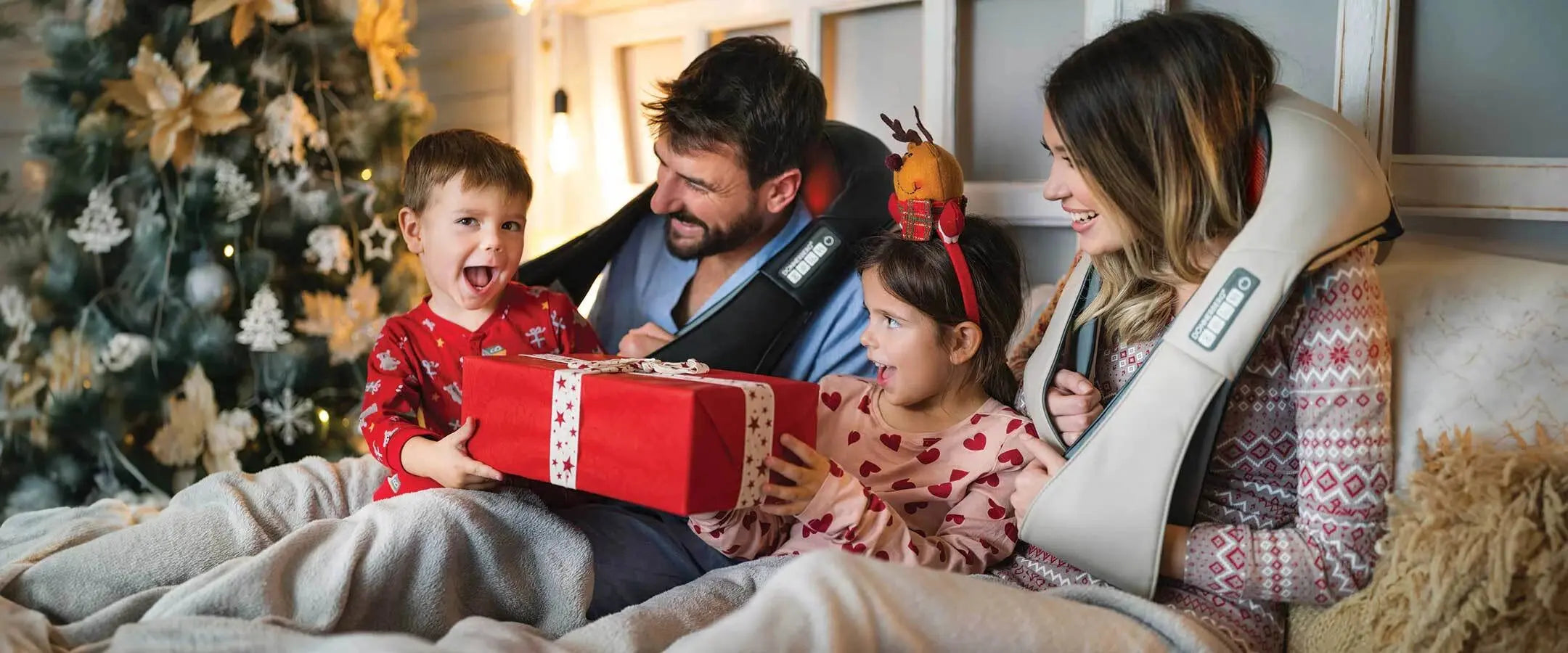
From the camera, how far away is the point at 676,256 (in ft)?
5.94

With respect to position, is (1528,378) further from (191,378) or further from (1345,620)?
(191,378)

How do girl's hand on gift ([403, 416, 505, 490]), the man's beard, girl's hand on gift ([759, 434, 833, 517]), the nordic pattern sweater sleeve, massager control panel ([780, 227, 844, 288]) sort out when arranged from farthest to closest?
the man's beard
massager control panel ([780, 227, 844, 288])
girl's hand on gift ([403, 416, 505, 490])
girl's hand on gift ([759, 434, 833, 517])
the nordic pattern sweater sleeve

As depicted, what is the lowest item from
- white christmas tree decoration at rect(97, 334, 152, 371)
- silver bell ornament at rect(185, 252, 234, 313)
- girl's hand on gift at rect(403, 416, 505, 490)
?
girl's hand on gift at rect(403, 416, 505, 490)

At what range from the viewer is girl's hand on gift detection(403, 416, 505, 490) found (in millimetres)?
1308

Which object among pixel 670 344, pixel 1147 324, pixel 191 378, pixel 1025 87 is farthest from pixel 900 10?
pixel 191 378

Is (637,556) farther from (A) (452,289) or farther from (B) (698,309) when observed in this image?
(B) (698,309)

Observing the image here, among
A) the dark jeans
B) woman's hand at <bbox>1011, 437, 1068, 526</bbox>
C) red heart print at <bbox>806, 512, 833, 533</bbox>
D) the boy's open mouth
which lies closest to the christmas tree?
the boy's open mouth

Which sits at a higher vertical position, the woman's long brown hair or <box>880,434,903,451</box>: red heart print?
the woman's long brown hair

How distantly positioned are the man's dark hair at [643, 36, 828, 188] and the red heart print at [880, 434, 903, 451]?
501 mm

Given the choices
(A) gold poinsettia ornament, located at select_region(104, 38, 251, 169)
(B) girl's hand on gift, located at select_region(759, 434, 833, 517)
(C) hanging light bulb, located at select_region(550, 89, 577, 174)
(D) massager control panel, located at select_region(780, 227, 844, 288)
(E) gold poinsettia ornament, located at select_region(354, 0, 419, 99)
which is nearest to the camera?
(B) girl's hand on gift, located at select_region(759, 434, 833, 517)

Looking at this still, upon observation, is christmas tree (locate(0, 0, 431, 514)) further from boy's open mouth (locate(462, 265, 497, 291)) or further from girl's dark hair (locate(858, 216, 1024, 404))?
girl's dark hair (locate(858, 216, 1024, 404))

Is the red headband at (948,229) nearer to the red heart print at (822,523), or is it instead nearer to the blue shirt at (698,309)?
the blue shirt at (698,309)

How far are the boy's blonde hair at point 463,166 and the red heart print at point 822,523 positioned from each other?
667 mm

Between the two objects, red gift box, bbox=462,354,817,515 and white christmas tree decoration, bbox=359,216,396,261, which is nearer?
red gift box, bbox=462,354,817,515
